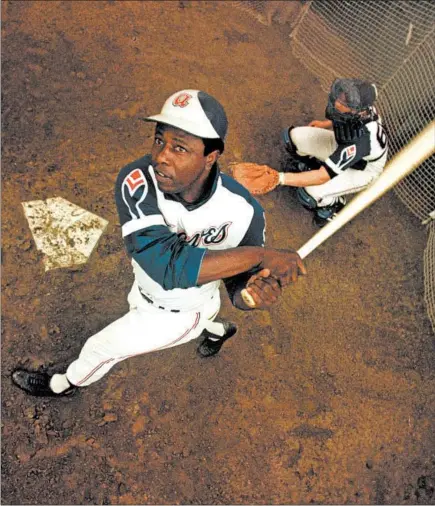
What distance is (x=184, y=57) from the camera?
6.14 meters

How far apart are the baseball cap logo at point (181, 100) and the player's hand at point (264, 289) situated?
3.01ft

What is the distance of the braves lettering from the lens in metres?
2.88

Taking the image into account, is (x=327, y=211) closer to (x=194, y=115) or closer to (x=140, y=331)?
(x=140, y=331)

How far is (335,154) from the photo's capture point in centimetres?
469

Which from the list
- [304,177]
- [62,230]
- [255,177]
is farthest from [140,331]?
[304,177]

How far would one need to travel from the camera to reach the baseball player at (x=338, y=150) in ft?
14.9

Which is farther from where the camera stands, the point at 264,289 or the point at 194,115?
the point at 264,289

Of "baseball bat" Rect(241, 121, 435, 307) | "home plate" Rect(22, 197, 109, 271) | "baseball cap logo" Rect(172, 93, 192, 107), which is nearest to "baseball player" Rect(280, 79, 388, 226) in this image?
"home plate" Rect(22, 197, 109, 271)

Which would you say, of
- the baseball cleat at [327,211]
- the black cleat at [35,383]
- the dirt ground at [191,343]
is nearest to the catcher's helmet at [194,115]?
the black cleat at [35,383]

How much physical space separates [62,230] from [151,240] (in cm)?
246

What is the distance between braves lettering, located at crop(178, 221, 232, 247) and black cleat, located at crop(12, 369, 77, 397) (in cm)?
162

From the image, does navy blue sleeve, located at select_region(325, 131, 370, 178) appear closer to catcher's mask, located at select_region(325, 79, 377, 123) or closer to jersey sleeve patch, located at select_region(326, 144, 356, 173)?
jersey sleeve patch, located at select_region(326, 144, 356, 173)

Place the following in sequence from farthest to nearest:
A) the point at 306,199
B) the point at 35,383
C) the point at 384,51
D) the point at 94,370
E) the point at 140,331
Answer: the point at 384,51 → the point at 306,199 → the point at 35,383 → the point at 94,370 → the point at 140,331

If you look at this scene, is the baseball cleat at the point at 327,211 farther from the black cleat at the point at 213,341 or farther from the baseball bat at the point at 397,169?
the baseball bat at the point at 397,169
